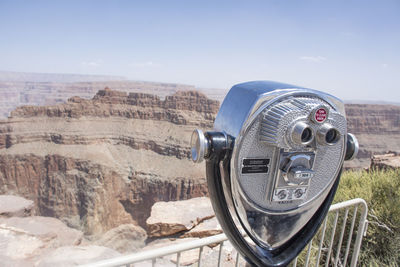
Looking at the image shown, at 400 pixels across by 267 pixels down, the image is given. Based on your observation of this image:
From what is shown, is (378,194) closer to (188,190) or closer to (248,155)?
(248,155)

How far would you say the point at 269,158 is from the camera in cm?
99

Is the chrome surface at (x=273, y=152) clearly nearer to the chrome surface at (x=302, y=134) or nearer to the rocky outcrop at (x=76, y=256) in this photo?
the chrome surface at (x=302, y=134)

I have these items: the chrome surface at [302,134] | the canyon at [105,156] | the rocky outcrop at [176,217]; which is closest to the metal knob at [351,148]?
the chrome surface at [302,134]

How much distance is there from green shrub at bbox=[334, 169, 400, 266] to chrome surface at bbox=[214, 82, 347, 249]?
2.14 metres

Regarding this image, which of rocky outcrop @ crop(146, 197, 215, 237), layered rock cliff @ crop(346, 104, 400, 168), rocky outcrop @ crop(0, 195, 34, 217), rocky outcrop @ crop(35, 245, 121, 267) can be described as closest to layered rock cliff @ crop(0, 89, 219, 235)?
rocky outcrop @ crop(0, 195, 34, 217)

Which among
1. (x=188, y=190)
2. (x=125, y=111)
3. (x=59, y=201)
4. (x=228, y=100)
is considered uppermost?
(x=228, y=100)

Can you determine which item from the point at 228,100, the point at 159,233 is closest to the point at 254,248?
the point at 228,100

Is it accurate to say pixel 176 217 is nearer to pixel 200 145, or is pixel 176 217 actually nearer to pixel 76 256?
pixel 76 256

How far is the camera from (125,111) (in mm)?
43062

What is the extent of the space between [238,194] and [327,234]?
288 centimetres

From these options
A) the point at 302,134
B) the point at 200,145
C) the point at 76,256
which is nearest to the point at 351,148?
the point at 302,134

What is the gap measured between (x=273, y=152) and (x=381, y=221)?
10.2 feet

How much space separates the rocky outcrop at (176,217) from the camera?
15.6 feet

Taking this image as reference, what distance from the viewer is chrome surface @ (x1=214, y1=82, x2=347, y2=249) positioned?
0.95 meters
